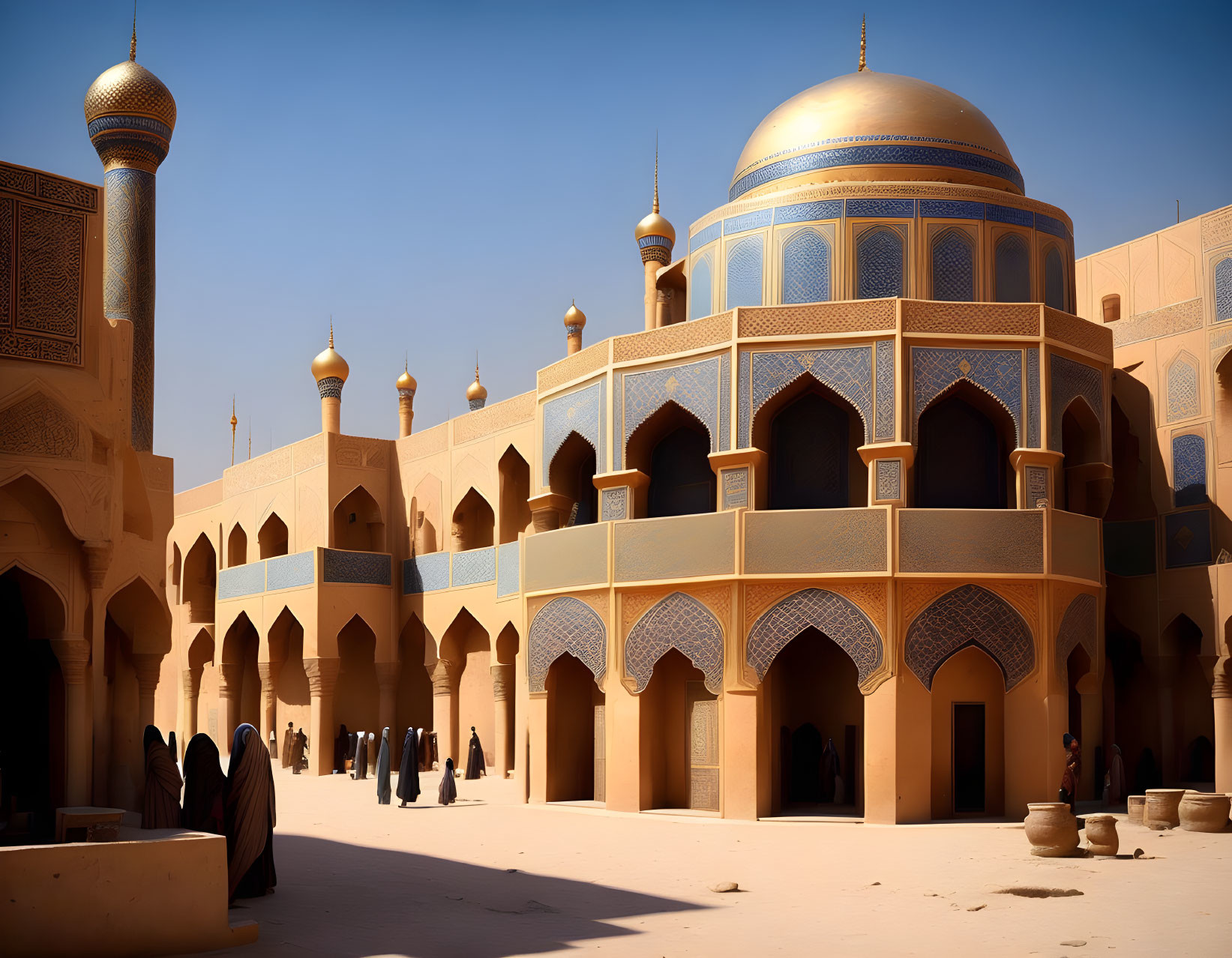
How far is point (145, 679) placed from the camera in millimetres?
13328

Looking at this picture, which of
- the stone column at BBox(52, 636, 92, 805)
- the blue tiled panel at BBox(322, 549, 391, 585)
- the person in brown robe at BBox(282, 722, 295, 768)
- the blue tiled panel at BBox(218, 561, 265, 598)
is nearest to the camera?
the stone column at BBox(52, 636, 92, 805)

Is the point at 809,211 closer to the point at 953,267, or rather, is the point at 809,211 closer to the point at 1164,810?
the point at 953,267

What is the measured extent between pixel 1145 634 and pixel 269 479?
1845 centimetres

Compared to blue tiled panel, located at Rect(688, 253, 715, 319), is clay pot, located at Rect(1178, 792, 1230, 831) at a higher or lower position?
lower

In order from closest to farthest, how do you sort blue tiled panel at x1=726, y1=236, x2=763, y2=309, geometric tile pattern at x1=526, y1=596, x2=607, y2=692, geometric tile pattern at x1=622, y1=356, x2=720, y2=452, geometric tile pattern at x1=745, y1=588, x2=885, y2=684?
geometric tile pattern at x1=745, y1=588, x2=885, y2=684 → geometric tile pattern at x1=622, y1=356, x2=720, y2=452 → geometric tile pattern at x1=526, y1=596, x2=607, y2=692 → blue tiled panel at x1=726, y1=236, x2=763, y2=309

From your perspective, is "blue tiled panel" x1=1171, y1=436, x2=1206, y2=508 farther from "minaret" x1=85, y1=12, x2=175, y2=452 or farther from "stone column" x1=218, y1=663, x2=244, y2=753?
"stone column" x1=218, y1=663, x2=244, y2=753

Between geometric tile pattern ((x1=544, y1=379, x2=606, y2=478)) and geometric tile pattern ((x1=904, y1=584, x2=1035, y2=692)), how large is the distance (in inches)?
188

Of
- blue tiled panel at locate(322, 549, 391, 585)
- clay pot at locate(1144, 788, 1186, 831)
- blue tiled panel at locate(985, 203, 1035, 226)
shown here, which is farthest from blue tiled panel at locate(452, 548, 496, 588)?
clay pot at locate(1144, 788, 1186, 831)

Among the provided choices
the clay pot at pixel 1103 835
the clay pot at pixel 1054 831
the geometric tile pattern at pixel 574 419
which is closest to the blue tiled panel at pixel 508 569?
the geometric tile pattern at pixel 574 419

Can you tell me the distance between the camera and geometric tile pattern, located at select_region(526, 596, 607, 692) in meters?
17.9

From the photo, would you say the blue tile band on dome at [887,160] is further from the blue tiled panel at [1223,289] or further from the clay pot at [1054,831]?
the clay pot at [1054,831]

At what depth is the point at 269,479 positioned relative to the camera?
30.2 meters

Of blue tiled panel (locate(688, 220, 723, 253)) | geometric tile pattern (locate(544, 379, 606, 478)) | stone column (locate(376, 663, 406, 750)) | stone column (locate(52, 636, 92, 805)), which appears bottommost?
stone column (locate(376, 663, 406, 750))

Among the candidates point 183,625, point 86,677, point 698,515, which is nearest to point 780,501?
point 698,515
